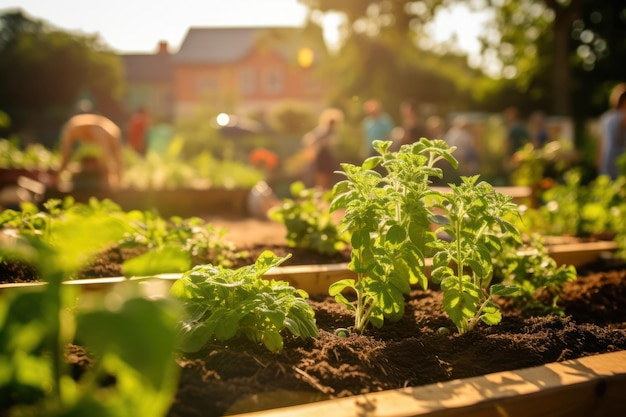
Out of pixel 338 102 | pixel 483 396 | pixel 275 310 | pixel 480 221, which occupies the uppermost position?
pixel 338 102

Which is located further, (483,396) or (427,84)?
(427,84)

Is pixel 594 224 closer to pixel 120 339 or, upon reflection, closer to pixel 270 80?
pixel 120 339

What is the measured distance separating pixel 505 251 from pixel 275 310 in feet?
5.49

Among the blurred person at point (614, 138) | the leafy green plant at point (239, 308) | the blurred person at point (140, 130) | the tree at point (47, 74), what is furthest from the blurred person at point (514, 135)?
the tree at point (47, 74)

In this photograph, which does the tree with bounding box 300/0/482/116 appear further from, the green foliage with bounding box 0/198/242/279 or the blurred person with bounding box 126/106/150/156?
the green foliage with bounding box 0/198/242/279

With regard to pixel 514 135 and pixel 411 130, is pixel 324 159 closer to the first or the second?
pixel 411 130

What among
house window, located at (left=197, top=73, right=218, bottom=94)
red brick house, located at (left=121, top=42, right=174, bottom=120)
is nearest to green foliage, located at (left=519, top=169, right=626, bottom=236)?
house window, located at (left=197, top=73, right=218, bottom=94)

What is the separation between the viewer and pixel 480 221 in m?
2.26

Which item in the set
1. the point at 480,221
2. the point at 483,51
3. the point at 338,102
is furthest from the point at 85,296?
the point at 338,102

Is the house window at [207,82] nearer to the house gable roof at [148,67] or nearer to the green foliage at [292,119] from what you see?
the house gable roof at [148,67]

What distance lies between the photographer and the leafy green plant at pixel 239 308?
1.87 metres

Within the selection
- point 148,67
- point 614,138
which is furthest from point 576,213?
point 148,67

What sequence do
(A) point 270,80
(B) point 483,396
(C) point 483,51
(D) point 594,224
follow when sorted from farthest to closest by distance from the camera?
1. (A) point 270,80
2. (C) point 483,51
3. (D) point 594,224
4. (B) point 483,396

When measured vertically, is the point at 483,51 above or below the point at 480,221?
above
